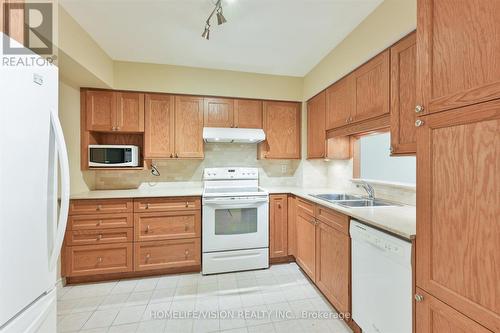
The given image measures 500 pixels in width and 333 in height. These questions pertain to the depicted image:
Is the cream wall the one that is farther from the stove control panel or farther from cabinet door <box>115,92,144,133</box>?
cabinet door <box>115,92,144,133</box>

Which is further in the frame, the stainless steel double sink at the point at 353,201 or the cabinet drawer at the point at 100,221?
the cabinet drawer at the point at 100,221

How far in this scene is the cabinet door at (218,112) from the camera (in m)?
2.97

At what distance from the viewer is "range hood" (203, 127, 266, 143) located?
2.76 m

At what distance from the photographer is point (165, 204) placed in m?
2.55

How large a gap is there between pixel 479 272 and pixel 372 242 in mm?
610

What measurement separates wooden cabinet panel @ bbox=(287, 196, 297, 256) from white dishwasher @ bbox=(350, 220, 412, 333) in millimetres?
1163

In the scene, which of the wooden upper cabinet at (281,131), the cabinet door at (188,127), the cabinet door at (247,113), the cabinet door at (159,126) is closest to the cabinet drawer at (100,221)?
the cabinet door at (159,126)

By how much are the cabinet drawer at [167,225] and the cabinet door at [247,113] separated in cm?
130

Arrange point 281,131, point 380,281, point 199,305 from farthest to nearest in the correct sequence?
point 281,131 < point 199,305 < point 380,281

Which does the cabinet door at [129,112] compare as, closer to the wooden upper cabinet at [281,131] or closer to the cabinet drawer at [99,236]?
the cabinet drawer at [99,236]

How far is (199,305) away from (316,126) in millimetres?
2376

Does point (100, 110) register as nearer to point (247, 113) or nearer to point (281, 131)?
point (247, 113)

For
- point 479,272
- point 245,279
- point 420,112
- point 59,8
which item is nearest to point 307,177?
point 245,279

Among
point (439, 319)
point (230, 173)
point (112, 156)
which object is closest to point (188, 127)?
point (230, 173)
